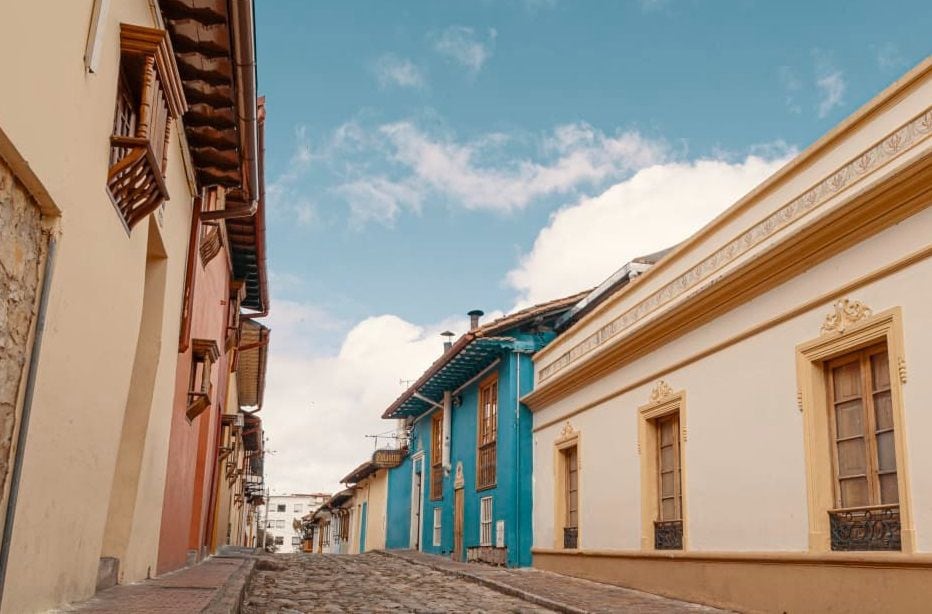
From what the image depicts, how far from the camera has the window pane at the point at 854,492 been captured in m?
7.45

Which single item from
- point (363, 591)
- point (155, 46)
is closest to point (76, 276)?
point (155, 46)

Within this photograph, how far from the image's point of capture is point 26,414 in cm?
440

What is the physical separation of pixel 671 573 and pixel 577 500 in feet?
12.5

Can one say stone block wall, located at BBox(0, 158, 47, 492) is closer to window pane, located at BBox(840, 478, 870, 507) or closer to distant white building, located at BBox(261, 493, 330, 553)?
window pane, located at BBox(840, 478, 870, 507)

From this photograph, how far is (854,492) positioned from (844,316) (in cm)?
145

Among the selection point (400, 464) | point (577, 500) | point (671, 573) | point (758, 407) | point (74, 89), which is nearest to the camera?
point (74, 89)

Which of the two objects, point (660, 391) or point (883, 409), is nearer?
point (883, 409)

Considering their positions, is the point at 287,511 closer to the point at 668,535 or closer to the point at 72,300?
the point at 668,535

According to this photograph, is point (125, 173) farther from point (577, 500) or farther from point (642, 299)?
point (577, 500)

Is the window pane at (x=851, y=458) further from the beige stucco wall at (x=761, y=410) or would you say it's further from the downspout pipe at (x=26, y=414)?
the downspout pipe at (x=26, y=414)

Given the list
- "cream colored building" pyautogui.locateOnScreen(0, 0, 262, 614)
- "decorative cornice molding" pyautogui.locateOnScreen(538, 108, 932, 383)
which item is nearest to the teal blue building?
"decorative cornice molding" pyautogui.locateOnScreen(538, 108, 932, 383)

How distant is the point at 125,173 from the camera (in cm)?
581

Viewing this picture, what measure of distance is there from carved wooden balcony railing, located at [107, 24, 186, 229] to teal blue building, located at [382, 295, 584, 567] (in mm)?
10003

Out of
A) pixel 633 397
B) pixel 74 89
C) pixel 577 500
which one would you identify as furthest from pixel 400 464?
pixel 74 89
